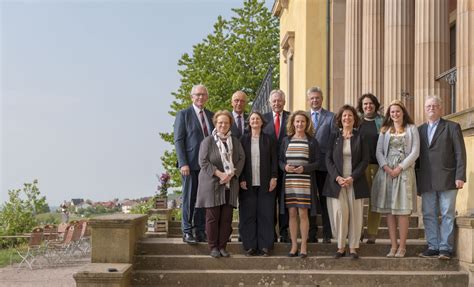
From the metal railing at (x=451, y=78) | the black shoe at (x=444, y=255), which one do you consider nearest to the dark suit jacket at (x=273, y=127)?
the black shoe at (x=444, y=255)

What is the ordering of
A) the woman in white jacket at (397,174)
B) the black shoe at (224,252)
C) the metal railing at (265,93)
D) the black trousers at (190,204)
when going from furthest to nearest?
the metal railing at (265,93) → the black trousers at (190,204) → the black shoe at (224,252) → the woman in white jacket at (397,174)

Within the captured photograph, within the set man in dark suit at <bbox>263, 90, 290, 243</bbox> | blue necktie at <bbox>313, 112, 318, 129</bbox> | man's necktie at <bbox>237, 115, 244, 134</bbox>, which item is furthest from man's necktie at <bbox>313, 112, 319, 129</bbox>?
man's necktie at <bbox>237, 115, 244, 134</bbox>

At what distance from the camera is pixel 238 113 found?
34.7ft

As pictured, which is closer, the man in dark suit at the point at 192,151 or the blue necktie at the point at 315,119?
the man in dark suit at the point at 192,151

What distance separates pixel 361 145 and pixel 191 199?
8.18ft

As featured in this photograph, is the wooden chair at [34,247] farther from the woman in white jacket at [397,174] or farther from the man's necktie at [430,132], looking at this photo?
the man's necktie at [430,132]

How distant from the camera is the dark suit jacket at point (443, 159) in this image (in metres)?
9.69

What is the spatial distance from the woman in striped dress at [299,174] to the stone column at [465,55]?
3.34 meters

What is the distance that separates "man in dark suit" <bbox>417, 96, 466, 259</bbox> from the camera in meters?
9.71

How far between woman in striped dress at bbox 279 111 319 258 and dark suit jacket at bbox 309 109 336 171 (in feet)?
1.18

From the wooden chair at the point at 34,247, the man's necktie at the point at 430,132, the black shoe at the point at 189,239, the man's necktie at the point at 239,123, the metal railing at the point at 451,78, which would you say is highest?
the metal railing at the point at 451,78

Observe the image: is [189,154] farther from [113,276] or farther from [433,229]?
[433,229]

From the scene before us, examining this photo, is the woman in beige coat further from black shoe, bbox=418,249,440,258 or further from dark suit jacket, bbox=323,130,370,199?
black shoe, bbox=418,249,440,258

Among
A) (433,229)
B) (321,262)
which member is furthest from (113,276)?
(433,229)
